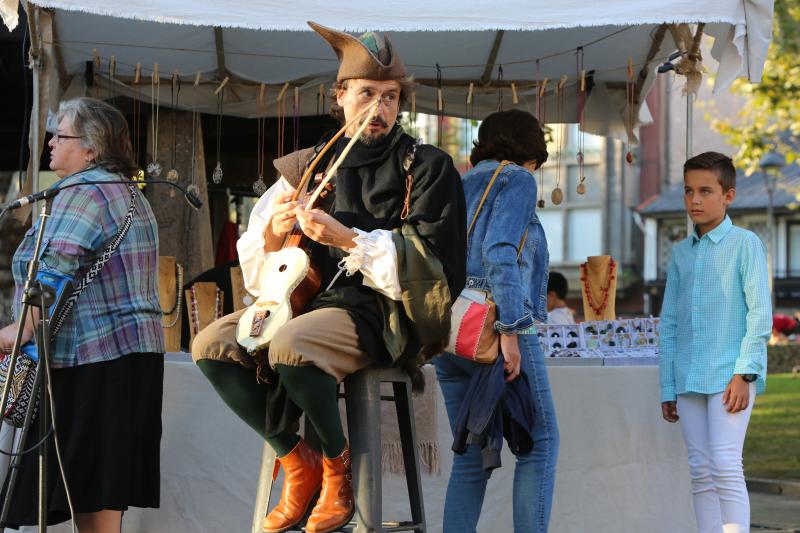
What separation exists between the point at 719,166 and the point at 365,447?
193 cm

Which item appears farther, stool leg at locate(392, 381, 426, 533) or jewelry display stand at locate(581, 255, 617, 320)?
jewelry display stand at locate(581, 255, 617, 320)

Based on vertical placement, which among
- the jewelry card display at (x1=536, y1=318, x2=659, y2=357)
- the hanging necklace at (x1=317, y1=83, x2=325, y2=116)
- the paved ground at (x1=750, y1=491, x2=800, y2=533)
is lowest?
the paved ground at (x1=750, y1=491, x2=800, y2=533)

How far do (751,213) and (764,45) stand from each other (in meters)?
34.3

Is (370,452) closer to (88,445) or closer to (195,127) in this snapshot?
(88,445)

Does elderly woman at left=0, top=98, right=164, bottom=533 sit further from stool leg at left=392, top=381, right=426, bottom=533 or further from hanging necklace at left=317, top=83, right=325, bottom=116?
hanging necklace at left=317, top=83, right=325, bottom=116

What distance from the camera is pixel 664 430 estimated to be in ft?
17.7

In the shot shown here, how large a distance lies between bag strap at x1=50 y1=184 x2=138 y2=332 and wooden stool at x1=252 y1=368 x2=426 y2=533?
2.66 ft

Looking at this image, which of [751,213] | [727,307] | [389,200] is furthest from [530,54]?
[751,213]

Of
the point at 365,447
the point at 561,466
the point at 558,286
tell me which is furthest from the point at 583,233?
the point at 365,447

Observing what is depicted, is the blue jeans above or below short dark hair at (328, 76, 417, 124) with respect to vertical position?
below

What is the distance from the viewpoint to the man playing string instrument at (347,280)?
130 inches

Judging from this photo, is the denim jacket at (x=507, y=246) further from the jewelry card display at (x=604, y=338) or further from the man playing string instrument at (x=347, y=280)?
the jewelry card display at (x=604, y=338)

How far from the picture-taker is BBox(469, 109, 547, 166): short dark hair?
436 cm

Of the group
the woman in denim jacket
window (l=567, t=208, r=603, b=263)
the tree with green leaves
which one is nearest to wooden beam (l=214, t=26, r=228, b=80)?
the woman in denim jacket
